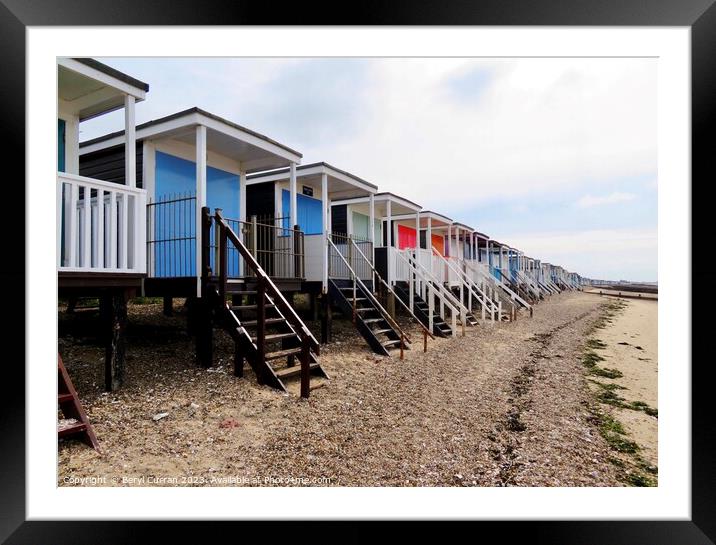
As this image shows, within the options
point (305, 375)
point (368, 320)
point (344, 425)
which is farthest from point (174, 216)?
point (344, 425)

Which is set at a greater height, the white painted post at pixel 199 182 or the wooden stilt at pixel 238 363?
the white painted post at pixel 199 182

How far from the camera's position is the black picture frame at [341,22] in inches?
114

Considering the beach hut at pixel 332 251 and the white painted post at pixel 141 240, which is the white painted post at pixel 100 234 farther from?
the beach hut at pixel 332 251

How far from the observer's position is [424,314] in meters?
10.1

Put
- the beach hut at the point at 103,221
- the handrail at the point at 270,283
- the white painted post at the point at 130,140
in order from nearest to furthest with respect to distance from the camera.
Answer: the beach hut at the point at 103,221, the white painted post at the point at 130,140, the handrail at the point at 270,283

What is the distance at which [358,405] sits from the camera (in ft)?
15.5

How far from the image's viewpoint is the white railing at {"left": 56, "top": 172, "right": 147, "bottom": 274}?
13.0 feet

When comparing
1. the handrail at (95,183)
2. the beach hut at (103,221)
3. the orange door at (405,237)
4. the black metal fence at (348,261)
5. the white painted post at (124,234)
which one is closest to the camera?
the handrail at (95,183)

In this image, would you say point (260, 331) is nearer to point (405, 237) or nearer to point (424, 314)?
point (424, 314)

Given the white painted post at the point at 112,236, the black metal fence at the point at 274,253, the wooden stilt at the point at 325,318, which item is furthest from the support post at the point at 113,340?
the wooden stilt at the point at 325,318

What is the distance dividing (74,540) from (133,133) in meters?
4.33
